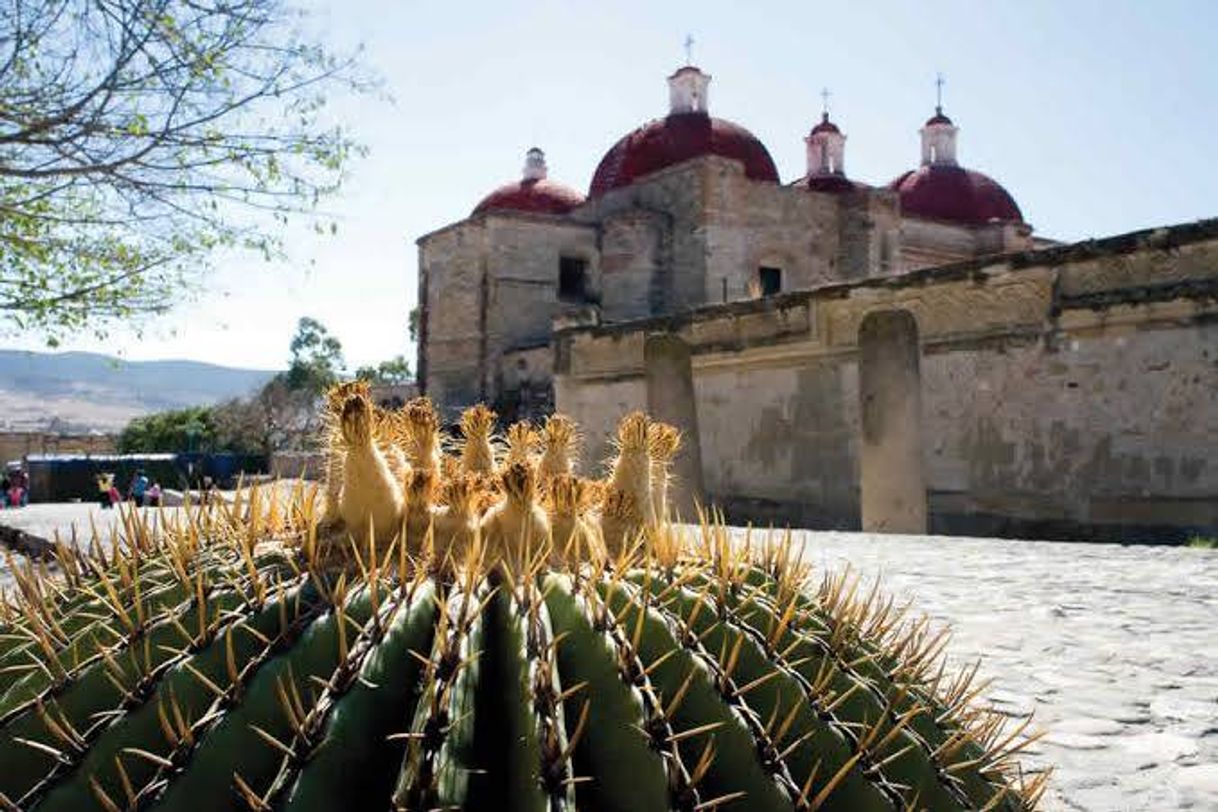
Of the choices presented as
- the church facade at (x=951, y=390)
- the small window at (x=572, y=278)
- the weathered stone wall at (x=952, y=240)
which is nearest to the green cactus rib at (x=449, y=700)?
the church facade at (x=951, y=390)

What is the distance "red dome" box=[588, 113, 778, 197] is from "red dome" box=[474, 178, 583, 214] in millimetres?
1743

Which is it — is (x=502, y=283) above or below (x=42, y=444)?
above

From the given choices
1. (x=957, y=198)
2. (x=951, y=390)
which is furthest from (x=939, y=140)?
(x=951, y=390)

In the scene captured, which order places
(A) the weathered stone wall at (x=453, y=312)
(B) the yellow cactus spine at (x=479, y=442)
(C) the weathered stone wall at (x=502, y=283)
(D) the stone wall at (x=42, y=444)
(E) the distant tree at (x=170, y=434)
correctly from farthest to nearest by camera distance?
1. (E) the distant tree at (x=170, y=434)
2. (D) the stone wall at (x=42, y=444)
3. (A) the weathered stone wall at (x=453, y=312)
4. (C) the weathered stone wall at (x=502, y=283)
5. (B) the yellow cactus spine at (x=479, y=442)

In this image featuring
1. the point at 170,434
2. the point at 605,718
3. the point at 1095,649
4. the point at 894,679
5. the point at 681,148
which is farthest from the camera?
the point at 170,434

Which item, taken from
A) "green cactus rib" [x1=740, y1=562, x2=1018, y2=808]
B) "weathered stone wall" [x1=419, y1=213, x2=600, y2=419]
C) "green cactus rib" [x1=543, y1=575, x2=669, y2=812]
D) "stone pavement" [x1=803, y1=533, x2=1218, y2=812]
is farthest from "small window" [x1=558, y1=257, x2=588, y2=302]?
"green cactus rib" [x1=543, y1=575, x2=669, y2=812]

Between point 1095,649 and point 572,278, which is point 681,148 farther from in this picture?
point 1095,649

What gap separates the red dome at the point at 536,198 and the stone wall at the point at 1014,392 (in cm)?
1716

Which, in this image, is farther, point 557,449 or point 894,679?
point 557,449

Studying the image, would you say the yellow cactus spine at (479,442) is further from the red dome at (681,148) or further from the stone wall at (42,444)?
the stone wall at (42,444)

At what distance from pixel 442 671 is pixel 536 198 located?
30.8 metres

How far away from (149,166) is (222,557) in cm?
787

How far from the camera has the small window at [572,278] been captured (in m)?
28.8

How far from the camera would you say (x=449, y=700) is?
1252mm
